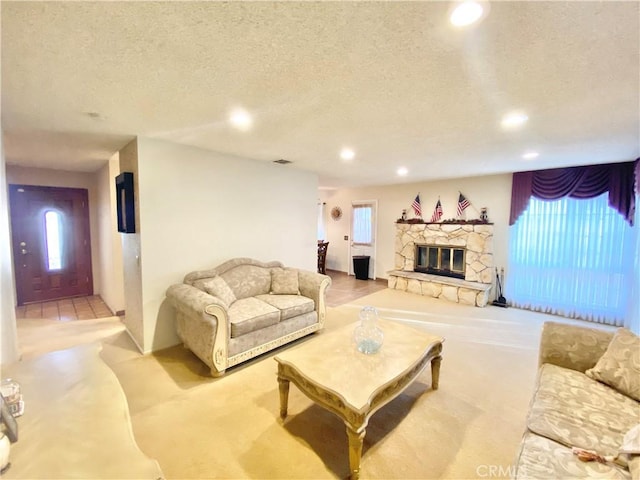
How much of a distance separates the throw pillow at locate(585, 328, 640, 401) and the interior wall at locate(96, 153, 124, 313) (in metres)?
5.43

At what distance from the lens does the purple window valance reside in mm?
3840

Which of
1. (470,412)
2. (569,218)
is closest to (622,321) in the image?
(569,218)

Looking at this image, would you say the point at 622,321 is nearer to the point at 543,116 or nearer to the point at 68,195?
the point at 543,116

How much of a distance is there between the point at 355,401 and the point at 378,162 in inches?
132

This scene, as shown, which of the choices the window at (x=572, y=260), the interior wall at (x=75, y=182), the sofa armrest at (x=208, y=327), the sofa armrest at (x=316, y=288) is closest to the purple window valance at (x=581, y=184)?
the window at (x=572, y=260)

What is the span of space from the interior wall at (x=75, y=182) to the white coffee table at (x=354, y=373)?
5.10 m

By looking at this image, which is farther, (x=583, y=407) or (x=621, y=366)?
(x=621, y=366)

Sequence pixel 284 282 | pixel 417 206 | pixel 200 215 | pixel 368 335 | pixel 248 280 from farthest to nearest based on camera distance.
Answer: pixel 417 206, pixel 284 282, pixel 248 280, pixel 200 215, pixel 368 335

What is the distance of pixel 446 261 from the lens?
Result: 5688mm

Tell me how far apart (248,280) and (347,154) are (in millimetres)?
2151

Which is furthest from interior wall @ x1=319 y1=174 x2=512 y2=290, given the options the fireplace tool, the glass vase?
the glass vase

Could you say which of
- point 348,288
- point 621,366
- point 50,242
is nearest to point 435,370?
point 621,366

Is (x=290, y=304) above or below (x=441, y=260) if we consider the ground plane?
below

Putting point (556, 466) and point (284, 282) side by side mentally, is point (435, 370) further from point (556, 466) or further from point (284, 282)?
point (284, 282)
